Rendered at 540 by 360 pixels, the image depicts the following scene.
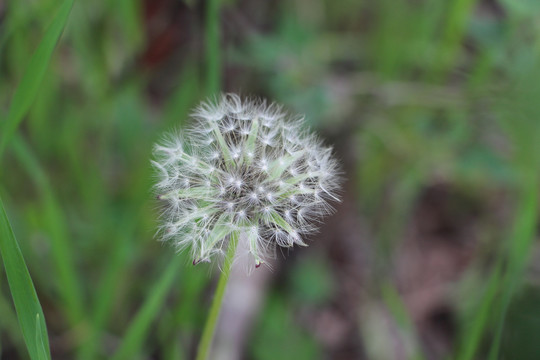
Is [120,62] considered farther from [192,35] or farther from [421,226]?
[421,226]

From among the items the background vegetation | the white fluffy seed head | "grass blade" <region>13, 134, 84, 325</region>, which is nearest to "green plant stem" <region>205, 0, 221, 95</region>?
the background vegetation

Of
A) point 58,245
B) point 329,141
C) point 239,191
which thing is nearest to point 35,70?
point 239,191

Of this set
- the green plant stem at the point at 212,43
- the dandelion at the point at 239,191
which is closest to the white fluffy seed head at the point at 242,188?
the dandelion at the point at 239,191

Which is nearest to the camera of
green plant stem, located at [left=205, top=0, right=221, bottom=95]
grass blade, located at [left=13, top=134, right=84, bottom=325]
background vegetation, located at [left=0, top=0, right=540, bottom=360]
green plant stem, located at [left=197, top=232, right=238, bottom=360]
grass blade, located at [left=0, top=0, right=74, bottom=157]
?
green plant stem, located at [left=197, top=232, right=238, bottom=360]

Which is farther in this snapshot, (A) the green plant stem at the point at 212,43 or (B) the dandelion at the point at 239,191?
(A) the green plant stem at the point at 212,43

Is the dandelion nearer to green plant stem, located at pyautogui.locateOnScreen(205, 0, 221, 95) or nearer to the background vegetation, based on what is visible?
green plant stem, located at pyautogui.locateOnScreen(205, 0, 221, 95)

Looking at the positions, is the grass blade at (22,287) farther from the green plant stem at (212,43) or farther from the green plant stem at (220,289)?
the green plant stem at (212,43)
